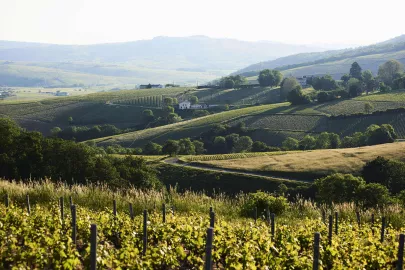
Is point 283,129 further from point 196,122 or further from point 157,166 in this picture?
point 157,166

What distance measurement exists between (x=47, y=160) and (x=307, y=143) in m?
62.5

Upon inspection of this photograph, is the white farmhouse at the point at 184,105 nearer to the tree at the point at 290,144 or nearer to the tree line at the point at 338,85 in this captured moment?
the tree line at the point at 338,85

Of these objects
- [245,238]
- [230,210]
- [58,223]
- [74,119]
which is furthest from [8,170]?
[74,119]

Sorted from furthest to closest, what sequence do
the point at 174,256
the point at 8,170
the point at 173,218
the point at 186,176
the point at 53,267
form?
the point at 186,176 < the point at 8,170 < the point at 173,218 < the point at 174,256 < the point at 53,267

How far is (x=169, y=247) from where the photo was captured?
1009 cm

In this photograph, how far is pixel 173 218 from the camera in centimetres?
1355

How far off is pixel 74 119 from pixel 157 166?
79.0 meters

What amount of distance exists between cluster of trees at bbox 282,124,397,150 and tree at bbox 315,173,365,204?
1594 inches

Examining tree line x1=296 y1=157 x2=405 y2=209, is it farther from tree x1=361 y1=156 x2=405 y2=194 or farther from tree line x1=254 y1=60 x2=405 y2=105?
tree line x1=254 y1=60 x2=405 y2=105

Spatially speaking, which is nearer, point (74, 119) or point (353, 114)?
point (353, 114)

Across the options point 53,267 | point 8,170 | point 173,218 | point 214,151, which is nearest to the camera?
point 53,267

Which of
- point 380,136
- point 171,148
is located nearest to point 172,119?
point 171,148

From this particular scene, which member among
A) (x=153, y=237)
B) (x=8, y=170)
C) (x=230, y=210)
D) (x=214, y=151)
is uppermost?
(x=153, y=237)

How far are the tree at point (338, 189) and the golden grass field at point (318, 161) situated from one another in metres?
13.1
